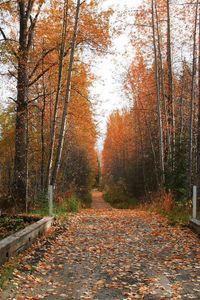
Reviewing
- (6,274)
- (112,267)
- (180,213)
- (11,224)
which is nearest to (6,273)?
(6,274)

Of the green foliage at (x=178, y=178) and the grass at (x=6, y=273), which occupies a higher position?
the green foliage at (x=178, y=178)

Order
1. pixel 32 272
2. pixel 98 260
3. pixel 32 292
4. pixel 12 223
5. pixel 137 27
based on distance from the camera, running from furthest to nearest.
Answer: pixel 137 27
pixel 12 223
pixel 98 260
pixel 32 272
pixel 32 292

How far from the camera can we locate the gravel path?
5266mm

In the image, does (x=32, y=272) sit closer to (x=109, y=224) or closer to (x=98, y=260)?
(x=98, y=260)

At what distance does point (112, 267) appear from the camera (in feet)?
21.9

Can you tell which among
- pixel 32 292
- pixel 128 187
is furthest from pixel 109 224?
pixel 128 187

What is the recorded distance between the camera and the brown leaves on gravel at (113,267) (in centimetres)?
527

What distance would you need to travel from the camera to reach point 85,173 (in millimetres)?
40906

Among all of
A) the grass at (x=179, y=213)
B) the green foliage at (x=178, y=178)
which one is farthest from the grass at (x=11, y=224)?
the green foliage at (x=178, y=178)

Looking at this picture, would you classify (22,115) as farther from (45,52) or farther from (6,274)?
(6,274)

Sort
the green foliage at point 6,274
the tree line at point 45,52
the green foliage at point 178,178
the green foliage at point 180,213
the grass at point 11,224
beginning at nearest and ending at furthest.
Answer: the green foliage at point 6,274 < the grass at point 11,224 < the green foliage at point 180,213 < the tree line at point 45,52 < the green foliage at point 178,178

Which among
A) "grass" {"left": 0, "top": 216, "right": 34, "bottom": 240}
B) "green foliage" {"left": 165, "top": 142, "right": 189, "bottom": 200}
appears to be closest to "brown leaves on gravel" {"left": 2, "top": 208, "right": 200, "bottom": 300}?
"grass" {"left": 0, "top": 216, "right": 34, "bottom": 240}

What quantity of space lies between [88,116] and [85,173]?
22.1 meters

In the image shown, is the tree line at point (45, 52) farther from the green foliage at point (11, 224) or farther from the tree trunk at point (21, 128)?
the green foliage at point (11, 224)
